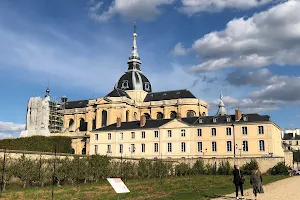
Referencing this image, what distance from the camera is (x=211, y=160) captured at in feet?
134

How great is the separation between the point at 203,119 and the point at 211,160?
10.5 meters

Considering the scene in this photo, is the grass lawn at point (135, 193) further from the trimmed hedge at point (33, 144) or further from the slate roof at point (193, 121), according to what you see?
the trimmed hedge at point (33, 144)

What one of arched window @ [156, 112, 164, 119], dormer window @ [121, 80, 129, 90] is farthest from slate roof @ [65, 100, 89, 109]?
arched window @ [156, 112, 164, 119]

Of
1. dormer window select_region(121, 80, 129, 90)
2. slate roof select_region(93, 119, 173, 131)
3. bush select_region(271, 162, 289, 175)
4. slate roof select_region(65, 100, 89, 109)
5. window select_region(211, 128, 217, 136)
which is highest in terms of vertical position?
dormer window select_region(121, 80, 129, 90)

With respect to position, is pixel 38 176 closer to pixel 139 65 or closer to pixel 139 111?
pixel 139 111

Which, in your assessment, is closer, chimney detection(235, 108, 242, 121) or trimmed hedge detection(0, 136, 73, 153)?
chimney detection(235, 108, 242, 121)

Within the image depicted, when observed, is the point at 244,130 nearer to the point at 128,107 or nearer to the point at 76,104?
the point at 128,107

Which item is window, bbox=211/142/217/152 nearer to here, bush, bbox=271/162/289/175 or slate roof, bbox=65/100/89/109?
bush, bbox=271/162/289/175

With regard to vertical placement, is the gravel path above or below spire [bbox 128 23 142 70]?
below

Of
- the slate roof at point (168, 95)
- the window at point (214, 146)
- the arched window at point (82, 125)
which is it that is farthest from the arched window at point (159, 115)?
the window at point (214, 146)

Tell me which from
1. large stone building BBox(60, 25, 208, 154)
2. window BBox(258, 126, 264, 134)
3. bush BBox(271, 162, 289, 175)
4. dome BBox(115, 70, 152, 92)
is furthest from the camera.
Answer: dome BBox(115, 70, 152, 92)

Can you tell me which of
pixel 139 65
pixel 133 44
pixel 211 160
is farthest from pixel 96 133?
pixel 133 44

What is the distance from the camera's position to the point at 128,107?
7300cm

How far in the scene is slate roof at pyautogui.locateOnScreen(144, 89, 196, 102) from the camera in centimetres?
7581
